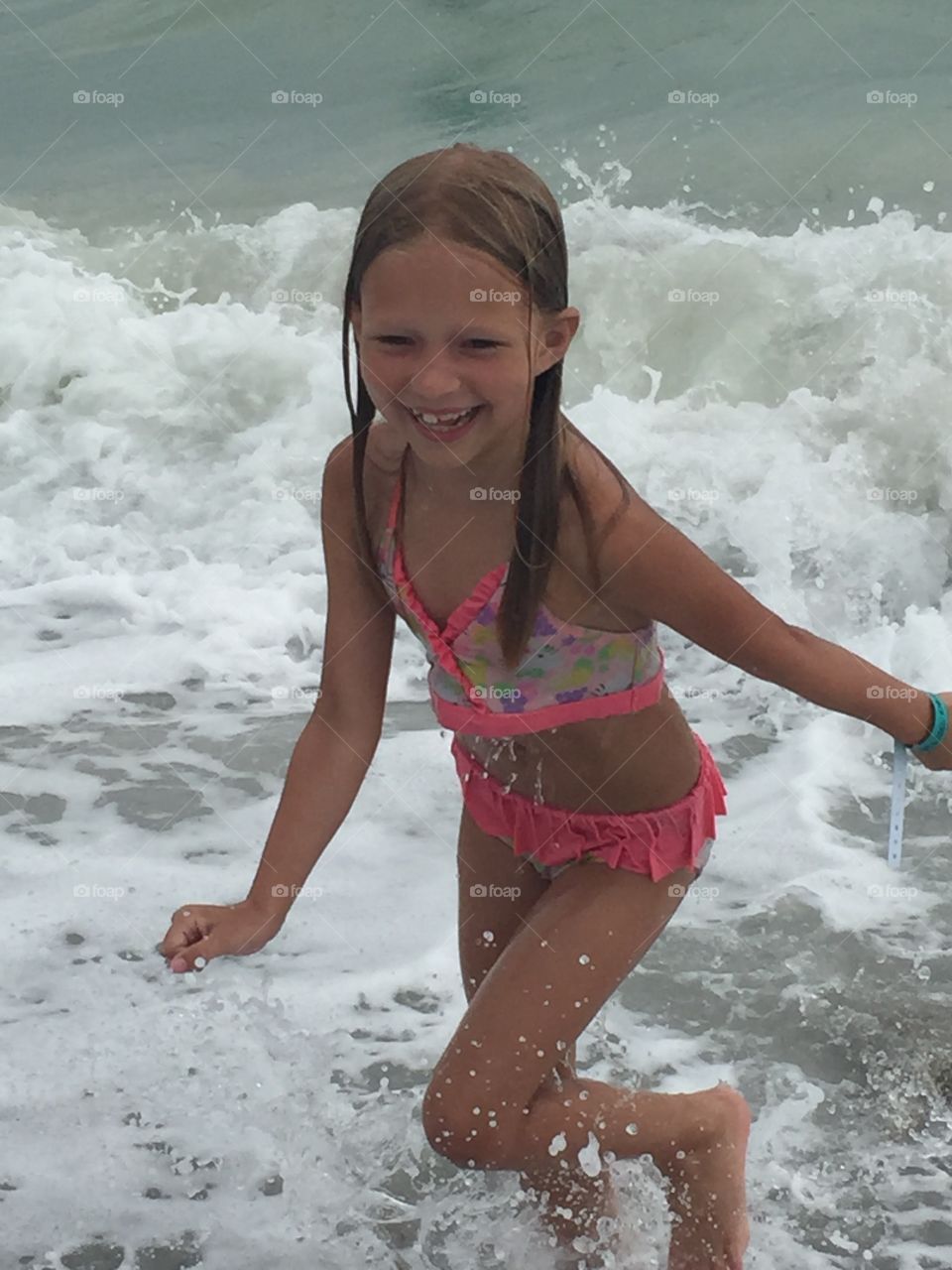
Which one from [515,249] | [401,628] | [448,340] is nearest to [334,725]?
[448,340]

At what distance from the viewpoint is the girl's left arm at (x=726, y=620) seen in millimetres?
1943

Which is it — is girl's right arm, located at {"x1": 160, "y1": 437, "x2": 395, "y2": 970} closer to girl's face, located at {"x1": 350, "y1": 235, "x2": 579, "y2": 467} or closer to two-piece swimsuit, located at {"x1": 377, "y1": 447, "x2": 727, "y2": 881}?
two-piece swimsuit, located at {"x1": 377, "y1": 447, "x2": 727, "y2": 881}

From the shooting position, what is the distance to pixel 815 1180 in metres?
2.59

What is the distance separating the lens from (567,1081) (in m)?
2.18

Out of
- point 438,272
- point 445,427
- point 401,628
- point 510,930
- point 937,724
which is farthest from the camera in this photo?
point 401,628

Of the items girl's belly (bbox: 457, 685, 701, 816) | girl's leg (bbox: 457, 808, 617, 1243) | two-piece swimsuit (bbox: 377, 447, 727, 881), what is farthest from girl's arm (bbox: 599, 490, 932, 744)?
girl's leg (bbox: 457, 808, 617, 1243)

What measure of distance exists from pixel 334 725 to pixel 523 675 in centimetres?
32

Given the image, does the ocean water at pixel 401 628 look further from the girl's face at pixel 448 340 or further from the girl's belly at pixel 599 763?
the girl's face at pixel 448 340

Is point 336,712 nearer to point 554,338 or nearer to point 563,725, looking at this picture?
point 563,725

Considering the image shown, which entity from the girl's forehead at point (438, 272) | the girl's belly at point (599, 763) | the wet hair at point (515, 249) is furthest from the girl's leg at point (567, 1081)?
the girl's forehead at point (438, 272)

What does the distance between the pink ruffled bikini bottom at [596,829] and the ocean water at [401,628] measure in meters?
0.64

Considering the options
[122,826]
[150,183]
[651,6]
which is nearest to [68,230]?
[150,183]

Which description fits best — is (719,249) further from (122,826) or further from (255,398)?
(122,826)

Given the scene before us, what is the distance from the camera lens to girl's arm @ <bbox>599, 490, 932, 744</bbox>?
1.94 metres
